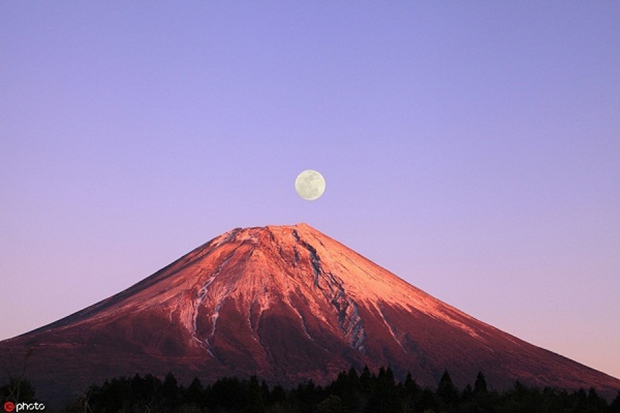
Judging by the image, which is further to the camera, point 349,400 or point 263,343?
point 263,343

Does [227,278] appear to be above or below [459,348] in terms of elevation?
above

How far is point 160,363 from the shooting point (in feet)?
520

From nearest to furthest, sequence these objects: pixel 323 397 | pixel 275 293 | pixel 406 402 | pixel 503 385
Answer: pixel 406 402
pixel 323 397
pixel 503 385
pixel 275 293

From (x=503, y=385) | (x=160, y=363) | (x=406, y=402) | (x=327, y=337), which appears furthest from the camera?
(x=327, y=337)

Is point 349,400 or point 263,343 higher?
point 263,343

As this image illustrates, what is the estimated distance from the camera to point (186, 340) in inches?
6836

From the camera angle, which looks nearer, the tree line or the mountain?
the tree line

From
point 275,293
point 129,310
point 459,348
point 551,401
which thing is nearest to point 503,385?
point 459,348

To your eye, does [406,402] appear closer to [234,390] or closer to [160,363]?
[234,390]

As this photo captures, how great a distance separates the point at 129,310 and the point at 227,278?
86.4 ft

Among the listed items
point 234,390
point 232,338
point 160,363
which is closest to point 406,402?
point 234,390

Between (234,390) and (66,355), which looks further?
(66,355)

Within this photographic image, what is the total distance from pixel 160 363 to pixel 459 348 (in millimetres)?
70960

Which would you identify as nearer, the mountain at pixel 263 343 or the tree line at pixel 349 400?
the tree line at pixel 349 400
